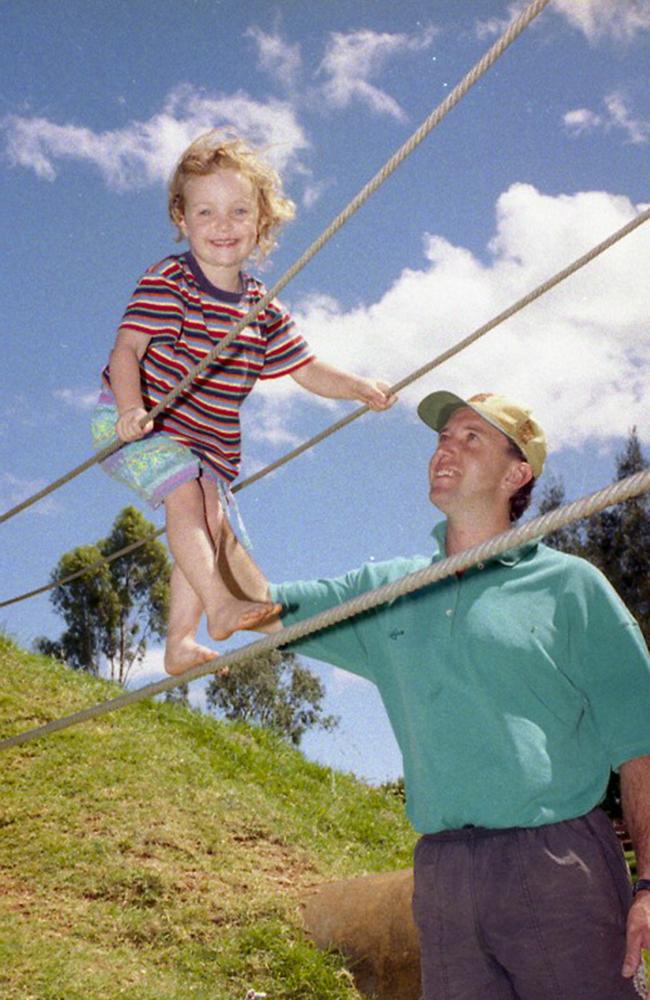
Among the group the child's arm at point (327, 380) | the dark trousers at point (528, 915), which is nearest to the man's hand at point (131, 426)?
the child's arm at point (327, 380)

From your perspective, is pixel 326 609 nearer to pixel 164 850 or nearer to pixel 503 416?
pixel 503 416

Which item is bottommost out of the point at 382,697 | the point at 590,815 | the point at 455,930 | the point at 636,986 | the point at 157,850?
the point at 636,986

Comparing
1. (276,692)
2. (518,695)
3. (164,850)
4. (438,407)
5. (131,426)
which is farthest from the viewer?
(276,692)

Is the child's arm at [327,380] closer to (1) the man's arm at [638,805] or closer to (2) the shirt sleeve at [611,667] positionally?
(2) the shirt sleeve at [611,667]

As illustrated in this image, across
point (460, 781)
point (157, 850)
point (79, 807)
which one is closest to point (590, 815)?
point (460, 781)

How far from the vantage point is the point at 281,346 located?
3562mm

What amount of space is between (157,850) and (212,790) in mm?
906

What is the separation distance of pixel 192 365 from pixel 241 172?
57 cm

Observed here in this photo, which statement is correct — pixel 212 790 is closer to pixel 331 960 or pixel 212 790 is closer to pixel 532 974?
pixel 331 960

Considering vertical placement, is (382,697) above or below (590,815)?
above

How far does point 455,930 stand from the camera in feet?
6.89

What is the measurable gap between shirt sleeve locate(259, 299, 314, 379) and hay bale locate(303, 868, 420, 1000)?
2.94m

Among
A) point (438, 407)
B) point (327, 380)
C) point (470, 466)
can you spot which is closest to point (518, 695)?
point (470, 466)

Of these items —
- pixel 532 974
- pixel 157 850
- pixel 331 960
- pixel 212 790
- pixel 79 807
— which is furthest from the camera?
pixel 212 790
